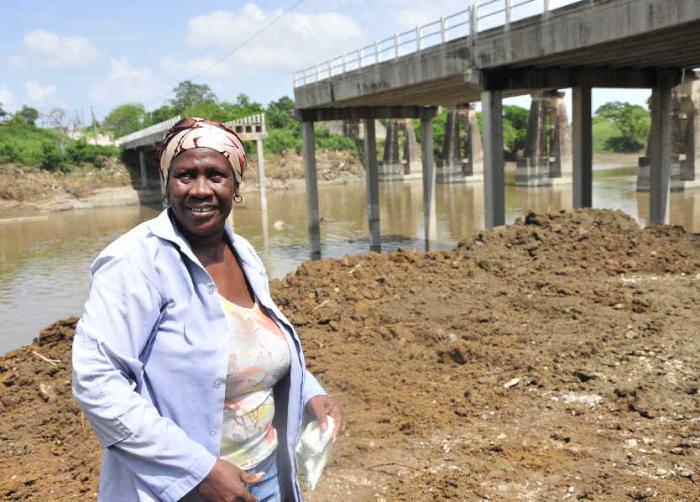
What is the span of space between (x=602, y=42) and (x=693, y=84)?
33.3m

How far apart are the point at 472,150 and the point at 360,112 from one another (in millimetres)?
38176

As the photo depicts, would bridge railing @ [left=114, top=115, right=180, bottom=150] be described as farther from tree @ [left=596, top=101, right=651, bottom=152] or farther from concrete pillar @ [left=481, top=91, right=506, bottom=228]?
tree @ [left=596, top=101, right=651, bottom=152]

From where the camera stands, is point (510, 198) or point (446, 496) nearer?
point (446, 496)

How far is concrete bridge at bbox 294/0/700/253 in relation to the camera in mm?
11133

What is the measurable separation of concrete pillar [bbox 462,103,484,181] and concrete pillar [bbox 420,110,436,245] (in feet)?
114

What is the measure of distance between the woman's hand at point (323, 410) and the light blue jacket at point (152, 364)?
51 centimetres

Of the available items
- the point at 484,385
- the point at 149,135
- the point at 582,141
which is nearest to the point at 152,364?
the point at 484,385

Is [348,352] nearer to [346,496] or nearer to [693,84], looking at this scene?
[346,496]

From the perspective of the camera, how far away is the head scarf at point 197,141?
206 centimetres

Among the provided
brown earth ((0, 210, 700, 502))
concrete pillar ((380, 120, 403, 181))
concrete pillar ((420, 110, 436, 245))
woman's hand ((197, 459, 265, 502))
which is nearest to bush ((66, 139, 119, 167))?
concrete pillar ((380, 120, 403, 181))

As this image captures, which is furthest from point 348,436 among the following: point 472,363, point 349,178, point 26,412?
point 349,178

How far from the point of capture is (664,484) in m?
3.85

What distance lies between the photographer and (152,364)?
5.91 feet

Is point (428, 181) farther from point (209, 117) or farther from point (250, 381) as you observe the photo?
point (209, 117)
